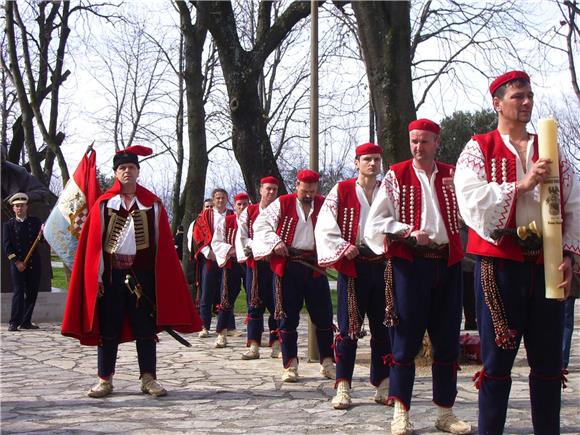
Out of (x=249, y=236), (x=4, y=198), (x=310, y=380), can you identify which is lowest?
(x=310, y=380)

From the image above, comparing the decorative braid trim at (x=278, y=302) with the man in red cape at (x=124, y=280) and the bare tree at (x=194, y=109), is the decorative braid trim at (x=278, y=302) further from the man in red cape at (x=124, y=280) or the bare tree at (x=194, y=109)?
the bare tree at (x=194, y=109)

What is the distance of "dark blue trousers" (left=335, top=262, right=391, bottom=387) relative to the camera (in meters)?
6.70

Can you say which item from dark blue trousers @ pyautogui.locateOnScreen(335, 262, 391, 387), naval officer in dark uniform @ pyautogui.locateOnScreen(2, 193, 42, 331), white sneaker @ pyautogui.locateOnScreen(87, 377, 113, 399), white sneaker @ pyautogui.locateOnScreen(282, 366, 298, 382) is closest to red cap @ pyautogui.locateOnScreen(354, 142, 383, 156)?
dark blue trousers @ pyautogui.locateOnScreen(335, 262, 391, 387)

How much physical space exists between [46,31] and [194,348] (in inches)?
493

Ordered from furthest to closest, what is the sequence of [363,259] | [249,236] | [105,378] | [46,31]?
1. [46,31]
2. [249,236]
3. [105,378]
4. [363,259]

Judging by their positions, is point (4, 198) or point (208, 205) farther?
point (4, 198)

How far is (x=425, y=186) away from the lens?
18.9ft

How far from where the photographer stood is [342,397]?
668cm

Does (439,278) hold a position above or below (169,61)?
below

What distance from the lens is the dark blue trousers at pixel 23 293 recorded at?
1315 centimetres

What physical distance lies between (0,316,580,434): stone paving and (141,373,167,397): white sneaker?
7 centimetres

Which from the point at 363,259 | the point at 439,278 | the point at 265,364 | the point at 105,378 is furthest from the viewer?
the point at 265,364

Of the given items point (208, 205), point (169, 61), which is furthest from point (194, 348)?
point (169, 61)

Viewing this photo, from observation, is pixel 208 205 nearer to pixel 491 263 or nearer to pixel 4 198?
pixel 4 198
